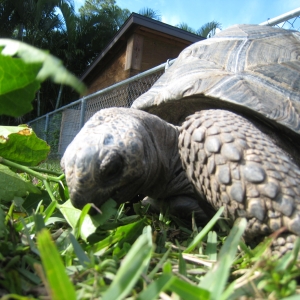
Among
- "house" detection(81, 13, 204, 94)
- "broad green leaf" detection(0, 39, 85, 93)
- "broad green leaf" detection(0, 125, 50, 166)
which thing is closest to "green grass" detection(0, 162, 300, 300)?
"broad green leaf" detection(0, 39, 85, 93)

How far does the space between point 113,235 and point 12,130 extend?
35.8 inches

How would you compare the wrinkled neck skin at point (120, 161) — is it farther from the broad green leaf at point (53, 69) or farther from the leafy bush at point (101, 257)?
the broad green leaf at point (53, 69)

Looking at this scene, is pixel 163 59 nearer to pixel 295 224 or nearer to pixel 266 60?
pixel 266 60

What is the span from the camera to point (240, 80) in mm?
1572

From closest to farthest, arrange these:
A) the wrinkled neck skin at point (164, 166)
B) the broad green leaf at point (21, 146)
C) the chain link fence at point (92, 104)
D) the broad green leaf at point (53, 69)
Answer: the broad green leaf at point (53, 69) → the wrinkled neck skin at point (164, 166) → the broad green leaf at point (21, 146) → the chain link fence at point (92, 104)

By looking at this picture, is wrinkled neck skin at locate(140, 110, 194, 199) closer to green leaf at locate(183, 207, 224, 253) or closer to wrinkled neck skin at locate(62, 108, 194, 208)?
wrinkled neck skin at locate(62, 108, 194, 208)

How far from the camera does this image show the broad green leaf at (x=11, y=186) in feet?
4.61

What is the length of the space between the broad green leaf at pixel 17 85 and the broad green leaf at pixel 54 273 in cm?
46

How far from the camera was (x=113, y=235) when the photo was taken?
108 cm

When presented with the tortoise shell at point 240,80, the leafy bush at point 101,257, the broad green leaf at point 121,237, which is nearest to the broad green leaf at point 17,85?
the leafy bush at point 101,257

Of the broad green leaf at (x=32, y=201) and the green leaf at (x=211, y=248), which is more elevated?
the green leaf at (x=211, y=248)

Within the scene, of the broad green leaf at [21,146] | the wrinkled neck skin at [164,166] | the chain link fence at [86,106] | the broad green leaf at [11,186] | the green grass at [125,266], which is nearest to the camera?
the green grass at [125,266]

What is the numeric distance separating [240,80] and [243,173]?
658 mm

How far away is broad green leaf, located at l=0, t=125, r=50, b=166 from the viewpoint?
5.41 feet
